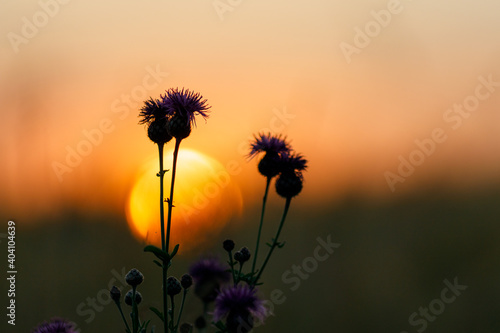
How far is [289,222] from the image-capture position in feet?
16.8

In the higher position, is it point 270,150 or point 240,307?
point 270,150

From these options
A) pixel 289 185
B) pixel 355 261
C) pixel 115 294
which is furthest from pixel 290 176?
pixel 355 261

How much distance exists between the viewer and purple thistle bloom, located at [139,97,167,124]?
2.41m

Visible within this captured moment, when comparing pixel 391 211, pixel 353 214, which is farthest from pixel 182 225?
pixel 391 211

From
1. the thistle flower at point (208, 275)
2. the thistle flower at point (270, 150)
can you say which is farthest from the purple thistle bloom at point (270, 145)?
the thistle flower at point (208, 275)

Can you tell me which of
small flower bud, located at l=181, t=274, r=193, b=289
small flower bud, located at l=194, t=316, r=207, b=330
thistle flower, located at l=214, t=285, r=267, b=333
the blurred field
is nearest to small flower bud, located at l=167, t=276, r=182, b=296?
small flower bud, located at l=181, t=274, r=193, b=289

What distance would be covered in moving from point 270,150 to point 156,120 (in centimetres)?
61

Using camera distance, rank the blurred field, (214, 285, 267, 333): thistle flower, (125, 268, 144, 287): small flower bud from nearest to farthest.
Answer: (214, 285, 267, 333): thistle flower → (125, 268, 144, 287): small flower bud → the blurred field

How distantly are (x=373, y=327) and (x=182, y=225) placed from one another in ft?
7.97

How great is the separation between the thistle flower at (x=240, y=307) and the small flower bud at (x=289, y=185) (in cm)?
63

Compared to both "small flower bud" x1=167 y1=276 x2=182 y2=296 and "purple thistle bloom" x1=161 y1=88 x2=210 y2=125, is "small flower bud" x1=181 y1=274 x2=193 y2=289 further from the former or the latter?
"purple thistle bloom" x1=161 y1=88 x2=210 y2=125

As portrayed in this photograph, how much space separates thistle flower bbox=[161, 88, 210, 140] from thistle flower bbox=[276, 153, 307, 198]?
0.48 meters

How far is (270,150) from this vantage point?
2549 millimetres

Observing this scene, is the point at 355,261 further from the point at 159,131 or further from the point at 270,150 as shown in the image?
the point at 159,131
